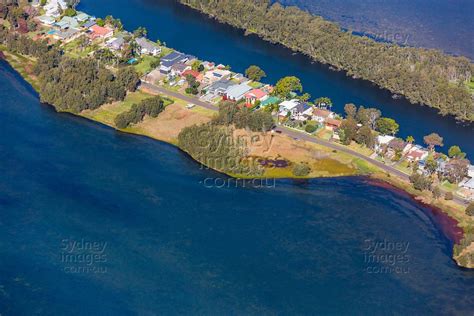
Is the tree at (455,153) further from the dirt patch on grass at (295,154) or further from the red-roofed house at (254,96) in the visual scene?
the red-roofed house at (254,96)

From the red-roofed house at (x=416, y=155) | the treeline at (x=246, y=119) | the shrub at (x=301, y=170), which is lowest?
the shrub at (x=301, y=170)

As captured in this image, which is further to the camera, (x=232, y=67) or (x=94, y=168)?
(x=232, y=67)

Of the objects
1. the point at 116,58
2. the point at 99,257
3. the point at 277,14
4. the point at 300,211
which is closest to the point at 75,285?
the point at 99,257

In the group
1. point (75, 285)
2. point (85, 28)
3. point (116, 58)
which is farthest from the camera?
point (85, 28)

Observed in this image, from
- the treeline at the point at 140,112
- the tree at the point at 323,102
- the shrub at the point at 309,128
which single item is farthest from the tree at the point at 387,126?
the treeline at the point at 140,112

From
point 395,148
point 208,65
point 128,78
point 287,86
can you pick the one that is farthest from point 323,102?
point 128,78

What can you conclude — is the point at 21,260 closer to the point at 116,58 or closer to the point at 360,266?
the point at 360,266
